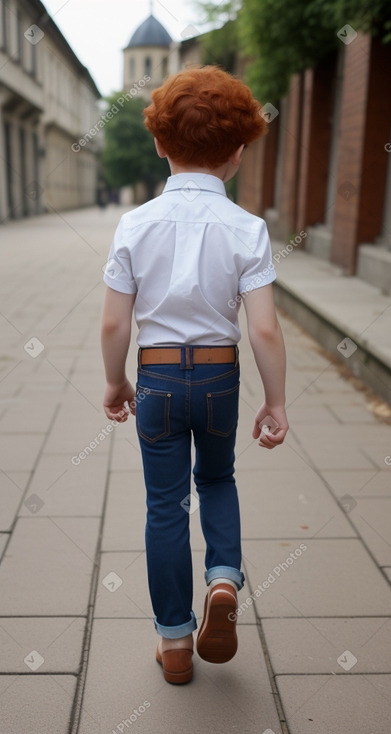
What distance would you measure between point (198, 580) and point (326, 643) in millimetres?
564

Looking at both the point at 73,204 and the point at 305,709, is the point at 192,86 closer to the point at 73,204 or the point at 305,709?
the point at 305,709

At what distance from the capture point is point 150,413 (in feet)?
6.73

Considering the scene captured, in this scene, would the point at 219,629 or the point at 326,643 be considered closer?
the point at 219,629

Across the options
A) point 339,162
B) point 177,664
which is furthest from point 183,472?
point 339,162

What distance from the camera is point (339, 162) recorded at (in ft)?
32.7

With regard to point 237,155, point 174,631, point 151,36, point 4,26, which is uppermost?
point 151,36

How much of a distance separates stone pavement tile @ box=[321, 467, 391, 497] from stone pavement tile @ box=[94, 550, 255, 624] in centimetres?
93

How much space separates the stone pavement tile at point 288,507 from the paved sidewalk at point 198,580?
10mm

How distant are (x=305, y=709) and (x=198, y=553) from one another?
3.25 feet

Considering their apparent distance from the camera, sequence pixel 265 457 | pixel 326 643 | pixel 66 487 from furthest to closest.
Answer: pixel 265 457 < pixel 66 487 < pixel 326 643

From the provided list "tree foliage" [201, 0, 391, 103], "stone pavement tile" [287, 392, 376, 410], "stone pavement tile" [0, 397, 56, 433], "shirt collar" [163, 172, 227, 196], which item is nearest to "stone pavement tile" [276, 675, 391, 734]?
"shirt collar" [163, 172, 227, 196]

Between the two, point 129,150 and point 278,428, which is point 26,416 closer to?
point 278,428

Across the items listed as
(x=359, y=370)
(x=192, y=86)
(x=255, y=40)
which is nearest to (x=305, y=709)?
(x=192, y=86)

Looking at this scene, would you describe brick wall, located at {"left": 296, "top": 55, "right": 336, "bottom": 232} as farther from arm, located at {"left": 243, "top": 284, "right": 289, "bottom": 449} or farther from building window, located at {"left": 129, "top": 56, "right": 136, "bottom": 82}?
building window, located at {"left": 129, "top": 56, "right": 136, "bottom": 82}
